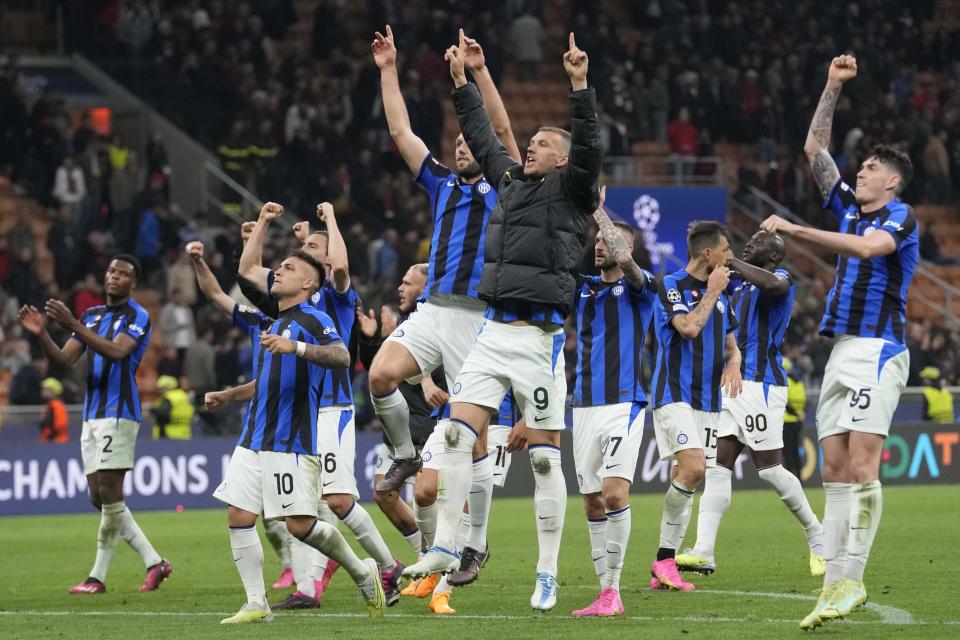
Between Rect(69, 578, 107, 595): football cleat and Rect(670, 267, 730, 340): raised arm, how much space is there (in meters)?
4.53

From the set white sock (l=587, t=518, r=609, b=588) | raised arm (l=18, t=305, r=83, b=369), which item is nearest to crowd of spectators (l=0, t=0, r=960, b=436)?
raised arm (l=18, t=305, r=83, b=369)

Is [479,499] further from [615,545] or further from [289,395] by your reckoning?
[289,395]

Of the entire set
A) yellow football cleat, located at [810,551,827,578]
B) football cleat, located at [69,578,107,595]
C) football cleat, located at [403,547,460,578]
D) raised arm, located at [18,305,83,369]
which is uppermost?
raised arm, located at [18,305,83,369]

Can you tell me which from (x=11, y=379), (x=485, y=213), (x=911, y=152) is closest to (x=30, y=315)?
(x=485, y=213)

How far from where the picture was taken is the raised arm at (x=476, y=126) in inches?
359

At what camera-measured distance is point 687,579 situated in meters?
11.7

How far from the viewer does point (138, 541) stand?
40.3 feet

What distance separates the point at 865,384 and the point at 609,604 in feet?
6.38

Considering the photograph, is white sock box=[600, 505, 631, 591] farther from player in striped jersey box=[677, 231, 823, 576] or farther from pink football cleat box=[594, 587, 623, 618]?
player in striped jersey box=[677, 231, 823, 576]

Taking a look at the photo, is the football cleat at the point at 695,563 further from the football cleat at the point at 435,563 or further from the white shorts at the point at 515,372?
the football cleat at the point at 435,563

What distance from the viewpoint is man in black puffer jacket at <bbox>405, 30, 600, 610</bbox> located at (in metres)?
8.91

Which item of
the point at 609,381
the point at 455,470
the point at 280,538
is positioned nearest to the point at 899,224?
the point at 609,381

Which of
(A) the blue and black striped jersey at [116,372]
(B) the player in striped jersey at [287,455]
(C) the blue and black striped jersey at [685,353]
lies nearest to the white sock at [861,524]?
(B) the player in striped jersey at [287,455]

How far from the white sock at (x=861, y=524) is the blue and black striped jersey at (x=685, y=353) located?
9.38 feet
